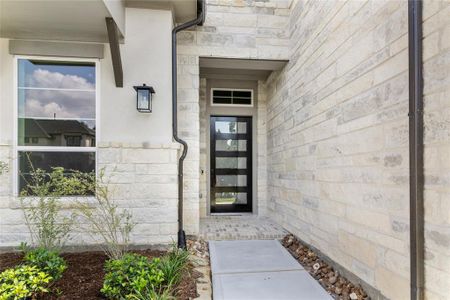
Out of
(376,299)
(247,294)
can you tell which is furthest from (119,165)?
(376,299)

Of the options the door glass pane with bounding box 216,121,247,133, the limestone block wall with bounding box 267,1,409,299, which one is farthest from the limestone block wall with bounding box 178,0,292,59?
the door glass pane with bounding box 216,121,247,133

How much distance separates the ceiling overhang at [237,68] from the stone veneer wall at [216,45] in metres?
0.14

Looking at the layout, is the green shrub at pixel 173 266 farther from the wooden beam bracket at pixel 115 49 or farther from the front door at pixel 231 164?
the front door at pixel 231 164

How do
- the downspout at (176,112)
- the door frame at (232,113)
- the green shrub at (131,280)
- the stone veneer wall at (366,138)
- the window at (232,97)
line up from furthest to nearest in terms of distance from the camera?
the window at (232,97) < the door frame at (232,113) < the downspout at (176,112) < the green shrub at (131,280) < the stone veneer wall at (366,138)

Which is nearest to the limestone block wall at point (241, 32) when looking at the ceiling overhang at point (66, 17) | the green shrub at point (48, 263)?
the ceiling overhang at point (66, 17)

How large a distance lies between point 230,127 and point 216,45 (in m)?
1.81

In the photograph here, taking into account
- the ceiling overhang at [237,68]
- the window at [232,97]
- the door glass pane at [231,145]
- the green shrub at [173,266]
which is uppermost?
the ceiling overhang at [237,68]

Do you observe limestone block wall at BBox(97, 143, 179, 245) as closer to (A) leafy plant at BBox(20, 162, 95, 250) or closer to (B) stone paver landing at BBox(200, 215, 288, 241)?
(A) leafy plant at BBox(20, 162, 95, 250)

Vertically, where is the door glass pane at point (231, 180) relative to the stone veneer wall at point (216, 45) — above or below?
below

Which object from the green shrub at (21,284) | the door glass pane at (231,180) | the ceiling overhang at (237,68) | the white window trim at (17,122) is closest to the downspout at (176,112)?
the ceiling overhang at (237,68)

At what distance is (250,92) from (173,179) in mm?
2813

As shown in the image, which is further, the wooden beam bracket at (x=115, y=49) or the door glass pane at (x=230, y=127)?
the door glass pane at (x=230, y=127)

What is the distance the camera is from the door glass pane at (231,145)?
5.61m

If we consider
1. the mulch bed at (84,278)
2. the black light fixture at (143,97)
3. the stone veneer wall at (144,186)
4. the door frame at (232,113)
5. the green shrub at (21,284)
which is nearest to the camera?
the green shrub at (21,284)
